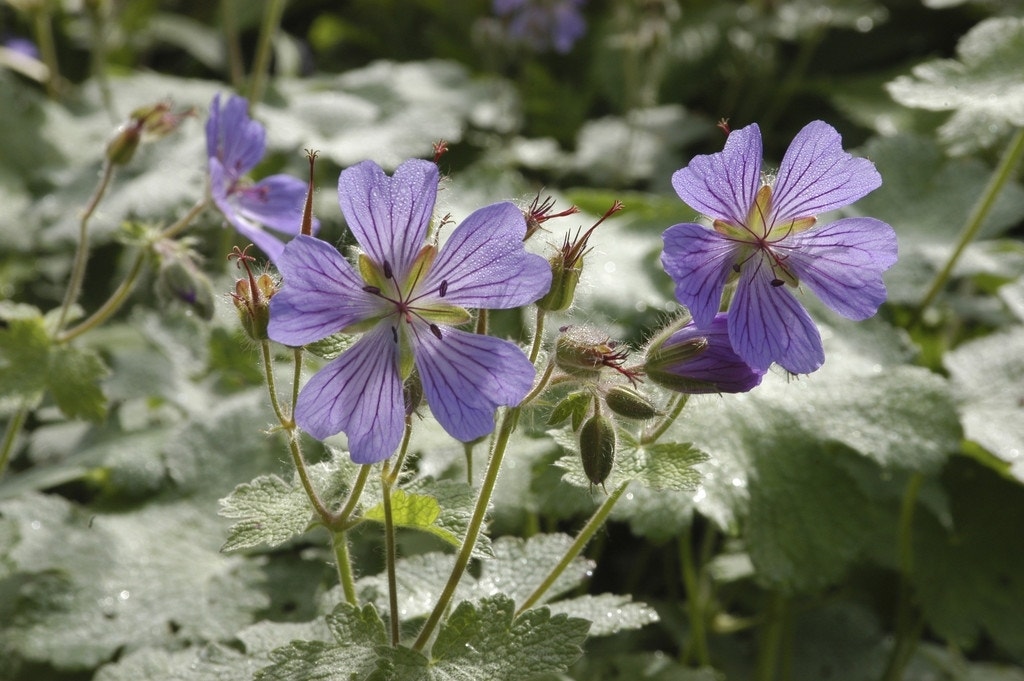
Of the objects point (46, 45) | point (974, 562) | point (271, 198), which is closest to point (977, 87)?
point (974, 562)

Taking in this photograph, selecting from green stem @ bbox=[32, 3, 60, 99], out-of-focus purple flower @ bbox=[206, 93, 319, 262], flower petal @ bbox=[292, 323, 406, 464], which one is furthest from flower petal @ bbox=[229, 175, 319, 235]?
green stem @ bbox=[32, 3, 60, 99]

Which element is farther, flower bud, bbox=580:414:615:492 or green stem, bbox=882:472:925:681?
green stem, bbox=882:472:925:681

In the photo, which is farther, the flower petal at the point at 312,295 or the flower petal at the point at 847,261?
the flower petal at the point at 847,261

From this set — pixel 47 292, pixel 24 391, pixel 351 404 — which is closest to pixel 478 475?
pixel 351 404

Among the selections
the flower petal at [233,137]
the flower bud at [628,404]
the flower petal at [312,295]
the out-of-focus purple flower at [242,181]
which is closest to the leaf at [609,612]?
the flower bud at [628,404]

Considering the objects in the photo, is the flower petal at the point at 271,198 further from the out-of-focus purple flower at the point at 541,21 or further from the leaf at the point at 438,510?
the out-of-focus purple flower at the point at 541,21

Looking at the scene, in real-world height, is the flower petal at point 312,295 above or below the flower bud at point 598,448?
above

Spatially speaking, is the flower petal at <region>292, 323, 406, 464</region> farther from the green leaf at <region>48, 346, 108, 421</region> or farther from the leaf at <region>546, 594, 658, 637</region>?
the green leaf at <region>48, 346, 108, 421</region>
